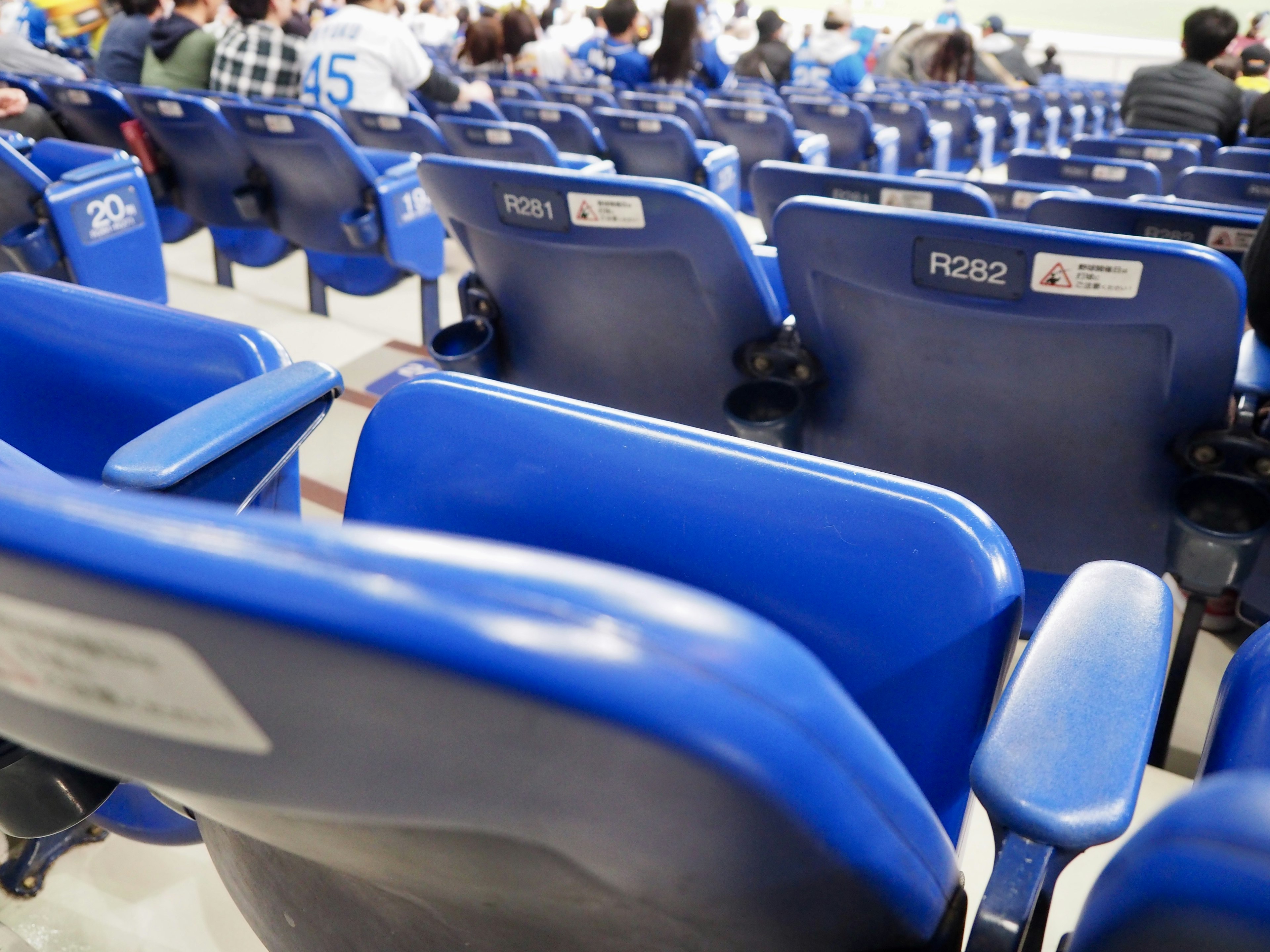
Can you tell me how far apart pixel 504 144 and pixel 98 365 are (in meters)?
2.22

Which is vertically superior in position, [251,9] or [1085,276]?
[251,9]

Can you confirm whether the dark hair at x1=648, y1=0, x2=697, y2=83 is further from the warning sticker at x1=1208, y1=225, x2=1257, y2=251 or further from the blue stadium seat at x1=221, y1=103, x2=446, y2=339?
the warning sticker at x1=1208, y1=225, x2=1257, y2=251

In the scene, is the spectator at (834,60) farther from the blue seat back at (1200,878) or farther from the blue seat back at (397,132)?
the blue seat back at (1200,878)

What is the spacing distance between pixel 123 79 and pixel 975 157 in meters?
4.59

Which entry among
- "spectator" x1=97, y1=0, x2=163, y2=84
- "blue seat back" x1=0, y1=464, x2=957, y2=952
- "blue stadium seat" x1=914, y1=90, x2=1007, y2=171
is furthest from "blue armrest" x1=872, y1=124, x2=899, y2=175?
"blue seat back" x1=0, y1=464, x2=957, y2=952

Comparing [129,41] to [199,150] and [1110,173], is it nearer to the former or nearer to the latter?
[199,150]

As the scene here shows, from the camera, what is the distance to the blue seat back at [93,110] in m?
3.29

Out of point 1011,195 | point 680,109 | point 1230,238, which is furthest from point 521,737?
point 680,109

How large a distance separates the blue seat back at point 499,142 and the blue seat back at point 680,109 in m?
1.41

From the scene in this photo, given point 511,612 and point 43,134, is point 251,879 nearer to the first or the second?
point 511,612

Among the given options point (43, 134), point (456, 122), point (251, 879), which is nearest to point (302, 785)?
point (251, 879)

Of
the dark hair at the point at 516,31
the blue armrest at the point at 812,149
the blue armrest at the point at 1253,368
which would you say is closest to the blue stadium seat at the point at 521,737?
the blue armrest at the point at 1253,368

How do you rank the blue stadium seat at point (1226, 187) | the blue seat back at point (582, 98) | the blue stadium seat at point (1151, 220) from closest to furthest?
the blue stadium seat at point (1151, 220), the blue stadium seat at point (1226, 187), the blue seat back at point (582, 98)

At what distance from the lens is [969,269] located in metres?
1.14
